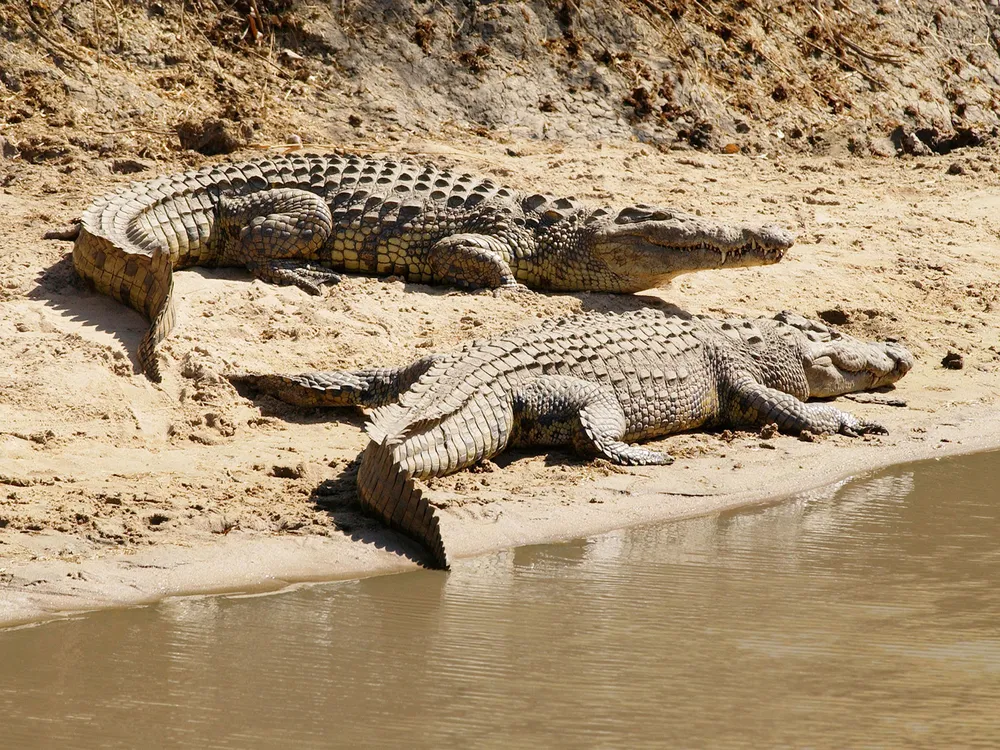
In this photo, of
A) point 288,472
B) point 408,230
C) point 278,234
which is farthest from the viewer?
point 408,230

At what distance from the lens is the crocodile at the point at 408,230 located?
8.05 meters

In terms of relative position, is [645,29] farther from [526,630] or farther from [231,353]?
[526,630]

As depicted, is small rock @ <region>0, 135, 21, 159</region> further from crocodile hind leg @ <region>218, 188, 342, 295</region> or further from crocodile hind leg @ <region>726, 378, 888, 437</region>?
crocodile hind leg @ <region>726, 378, 888, 437</region>

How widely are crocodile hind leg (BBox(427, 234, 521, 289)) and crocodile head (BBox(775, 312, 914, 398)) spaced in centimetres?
189

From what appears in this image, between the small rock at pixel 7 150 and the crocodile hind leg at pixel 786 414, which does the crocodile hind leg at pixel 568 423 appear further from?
the small rock at pixel 7 150

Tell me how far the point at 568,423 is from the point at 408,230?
2728 millimetres

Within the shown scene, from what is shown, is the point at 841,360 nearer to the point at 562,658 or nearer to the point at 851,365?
the point at 851,365

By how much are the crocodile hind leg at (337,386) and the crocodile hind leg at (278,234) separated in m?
1.54

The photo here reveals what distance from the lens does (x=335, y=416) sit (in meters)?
6.45

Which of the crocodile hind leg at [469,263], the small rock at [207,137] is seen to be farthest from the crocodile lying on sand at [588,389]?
the small rock at [207,137]

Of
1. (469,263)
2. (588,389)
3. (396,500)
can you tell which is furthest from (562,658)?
(469,263)

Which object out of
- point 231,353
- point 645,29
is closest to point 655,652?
point 231,353

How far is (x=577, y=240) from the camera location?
28.3 feet

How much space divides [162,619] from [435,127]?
7.22 metres
